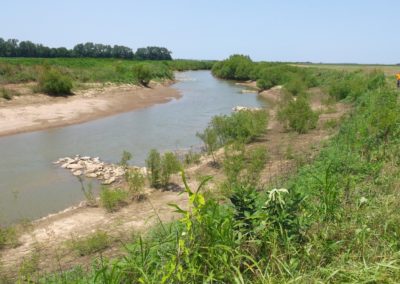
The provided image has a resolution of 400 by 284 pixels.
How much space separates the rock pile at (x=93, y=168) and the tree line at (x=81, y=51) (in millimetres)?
77329

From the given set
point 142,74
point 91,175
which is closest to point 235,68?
point 142,74

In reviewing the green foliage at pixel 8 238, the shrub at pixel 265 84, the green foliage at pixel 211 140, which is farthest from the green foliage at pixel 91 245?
the shrub at pixel 265 84

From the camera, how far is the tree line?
260 ft

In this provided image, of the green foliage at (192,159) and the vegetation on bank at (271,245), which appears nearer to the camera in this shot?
the vegetation on bank at (271,245)

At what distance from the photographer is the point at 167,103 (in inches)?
1225

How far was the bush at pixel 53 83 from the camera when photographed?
83.8ft

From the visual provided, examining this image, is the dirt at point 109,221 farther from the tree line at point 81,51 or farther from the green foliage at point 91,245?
the tree line at point 81,51

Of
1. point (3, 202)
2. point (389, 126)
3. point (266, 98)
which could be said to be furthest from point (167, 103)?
point (389, 126)

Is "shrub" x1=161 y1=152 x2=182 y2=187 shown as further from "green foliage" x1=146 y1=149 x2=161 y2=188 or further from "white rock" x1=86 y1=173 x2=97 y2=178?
A: "white rock" x1=86 y1=173 x2=97 y2=178

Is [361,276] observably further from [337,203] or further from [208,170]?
[208,170]

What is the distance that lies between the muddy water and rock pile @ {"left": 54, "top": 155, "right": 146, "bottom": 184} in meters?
0.35

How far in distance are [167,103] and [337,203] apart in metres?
28.0

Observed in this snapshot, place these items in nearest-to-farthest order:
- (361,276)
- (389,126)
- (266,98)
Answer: (361,276) < (389,126) < (266,98)

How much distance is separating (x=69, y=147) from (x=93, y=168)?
3930 mm
